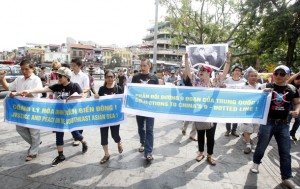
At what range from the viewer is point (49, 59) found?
84.6 metres

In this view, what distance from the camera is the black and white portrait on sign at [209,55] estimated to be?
4.43m

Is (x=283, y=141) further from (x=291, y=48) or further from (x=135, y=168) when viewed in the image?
(x=291, y=48)

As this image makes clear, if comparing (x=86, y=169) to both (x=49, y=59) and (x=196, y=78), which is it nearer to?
(x=196, y=78)

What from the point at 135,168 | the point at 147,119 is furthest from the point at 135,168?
the point at 147,119

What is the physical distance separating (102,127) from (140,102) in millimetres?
889

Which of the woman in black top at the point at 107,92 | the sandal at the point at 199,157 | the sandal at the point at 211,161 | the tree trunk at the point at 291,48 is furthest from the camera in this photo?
the tree trunk at the point at 291,48

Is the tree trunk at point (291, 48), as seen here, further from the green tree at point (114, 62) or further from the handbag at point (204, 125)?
the green tree at point (114, 62)

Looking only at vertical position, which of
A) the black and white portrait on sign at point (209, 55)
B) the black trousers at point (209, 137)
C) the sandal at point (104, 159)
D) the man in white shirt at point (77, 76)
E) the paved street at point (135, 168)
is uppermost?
the black and white portrait on sign at point (209, 55)

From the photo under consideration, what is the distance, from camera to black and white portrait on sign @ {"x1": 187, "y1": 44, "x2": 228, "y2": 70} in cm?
443

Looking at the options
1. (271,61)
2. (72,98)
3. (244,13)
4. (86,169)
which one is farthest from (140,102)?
(271,61)

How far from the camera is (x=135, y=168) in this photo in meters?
4.16

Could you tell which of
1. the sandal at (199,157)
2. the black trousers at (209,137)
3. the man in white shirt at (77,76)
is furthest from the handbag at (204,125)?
the man in white shirt at (77,76)

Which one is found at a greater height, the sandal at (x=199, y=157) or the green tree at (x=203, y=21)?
the green tree at (x=203, y=21)

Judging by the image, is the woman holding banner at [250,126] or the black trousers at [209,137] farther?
the woman holding banner at [250,126]
